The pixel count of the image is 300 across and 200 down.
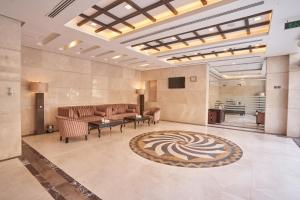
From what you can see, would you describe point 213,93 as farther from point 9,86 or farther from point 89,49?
point 9,86

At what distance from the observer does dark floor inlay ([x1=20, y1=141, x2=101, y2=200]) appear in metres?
2.52

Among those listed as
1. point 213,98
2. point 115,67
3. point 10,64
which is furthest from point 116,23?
point 213,98

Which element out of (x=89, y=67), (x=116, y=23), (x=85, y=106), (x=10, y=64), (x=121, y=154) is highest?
(x=116, y=23)

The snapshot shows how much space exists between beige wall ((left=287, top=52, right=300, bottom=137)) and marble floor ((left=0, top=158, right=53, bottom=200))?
8356mm

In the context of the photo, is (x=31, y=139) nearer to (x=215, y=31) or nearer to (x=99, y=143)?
(x=99, y=143)

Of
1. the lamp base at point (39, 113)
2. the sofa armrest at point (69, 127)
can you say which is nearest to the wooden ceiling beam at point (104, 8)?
the sofa armrest at point (69, 127)

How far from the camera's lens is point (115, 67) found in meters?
9.75

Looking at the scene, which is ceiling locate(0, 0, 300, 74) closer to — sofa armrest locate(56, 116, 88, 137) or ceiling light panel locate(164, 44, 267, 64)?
ceiling light panel locate(164, 44, 267, 64)

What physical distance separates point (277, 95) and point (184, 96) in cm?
435

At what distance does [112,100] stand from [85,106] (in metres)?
1.98

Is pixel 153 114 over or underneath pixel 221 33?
underneath

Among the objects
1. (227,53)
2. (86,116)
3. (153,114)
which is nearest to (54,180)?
(86,116)

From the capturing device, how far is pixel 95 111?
810 cm

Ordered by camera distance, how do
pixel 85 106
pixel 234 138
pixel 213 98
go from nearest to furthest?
1. pixel 234 138
2. pixel 85 106
3. pixel 213 98
